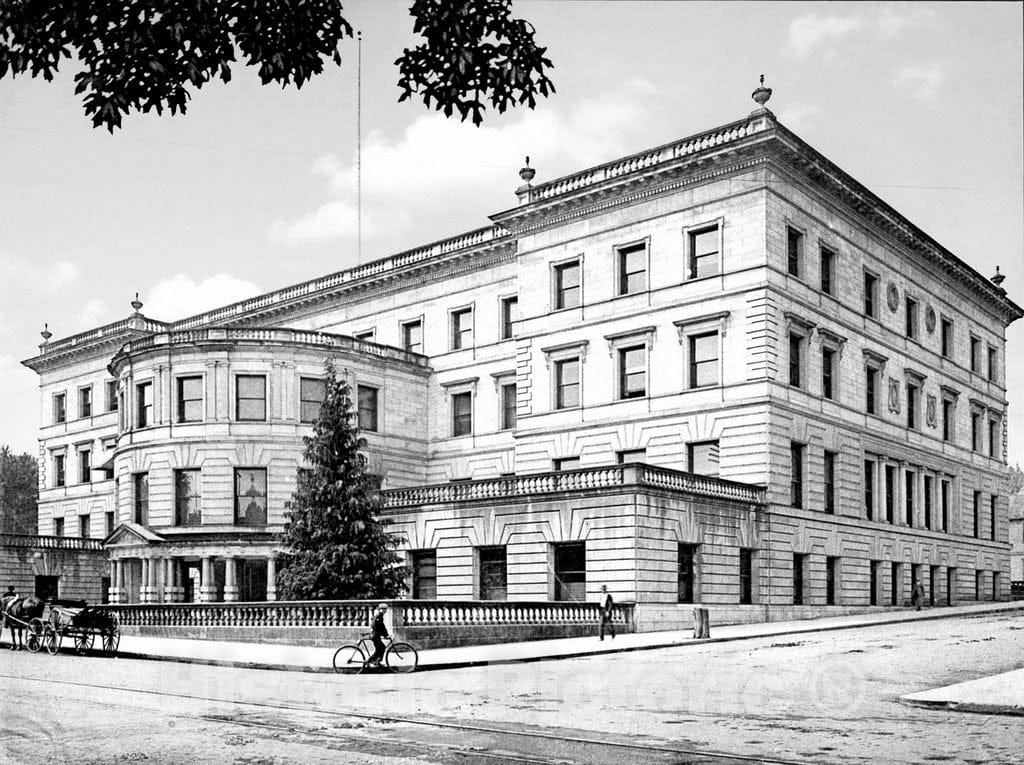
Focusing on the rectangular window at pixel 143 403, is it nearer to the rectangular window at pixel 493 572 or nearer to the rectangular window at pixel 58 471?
the rectangular window at pixel 493 572

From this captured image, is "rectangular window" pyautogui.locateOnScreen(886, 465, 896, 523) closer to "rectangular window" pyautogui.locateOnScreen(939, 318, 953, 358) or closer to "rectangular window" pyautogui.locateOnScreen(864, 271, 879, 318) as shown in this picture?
"rectangular window" pyautogui.locateOnScreen(864, 271, 879, 318)

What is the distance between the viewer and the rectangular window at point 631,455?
42875 millimetres

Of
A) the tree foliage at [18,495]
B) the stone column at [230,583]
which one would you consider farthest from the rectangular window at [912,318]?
the tree foliage at [18,495]

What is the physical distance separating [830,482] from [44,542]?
36721 millimetres

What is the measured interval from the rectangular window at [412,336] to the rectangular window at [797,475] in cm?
1979

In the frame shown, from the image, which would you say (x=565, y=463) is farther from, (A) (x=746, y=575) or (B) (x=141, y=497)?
(B) (x=141, y=497)

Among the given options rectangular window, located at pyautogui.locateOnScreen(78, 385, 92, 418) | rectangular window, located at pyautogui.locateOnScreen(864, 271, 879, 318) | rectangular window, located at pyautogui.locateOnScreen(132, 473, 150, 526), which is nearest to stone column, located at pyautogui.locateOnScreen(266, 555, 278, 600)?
rectangular window, located at pyautogui.locateOnScreen(132, 473, 150, 526)

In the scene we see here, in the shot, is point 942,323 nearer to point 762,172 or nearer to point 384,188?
point 762,172

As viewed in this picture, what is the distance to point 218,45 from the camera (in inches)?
378

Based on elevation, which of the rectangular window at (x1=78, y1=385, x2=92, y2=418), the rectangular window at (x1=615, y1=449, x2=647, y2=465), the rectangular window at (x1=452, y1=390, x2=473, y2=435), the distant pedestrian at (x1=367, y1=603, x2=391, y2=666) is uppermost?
the rectangular window at (x1=78, y1=385, x2=92, y2=418)

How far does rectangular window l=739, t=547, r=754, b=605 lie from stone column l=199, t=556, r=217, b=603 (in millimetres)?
20052

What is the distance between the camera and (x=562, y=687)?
19359mm

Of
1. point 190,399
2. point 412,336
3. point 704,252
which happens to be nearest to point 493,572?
point 704,252

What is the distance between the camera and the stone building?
39250mm
